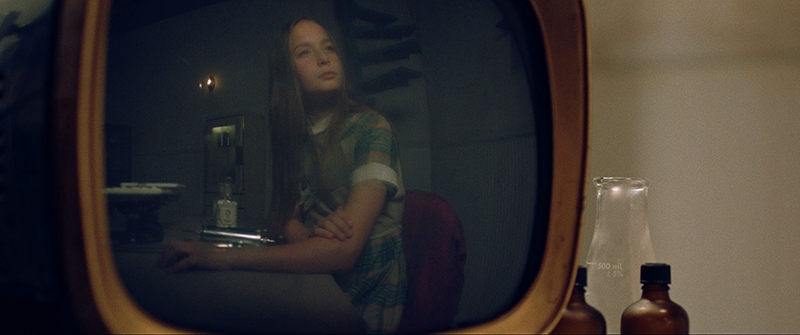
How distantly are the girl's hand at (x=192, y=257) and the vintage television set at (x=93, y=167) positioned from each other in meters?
0.03

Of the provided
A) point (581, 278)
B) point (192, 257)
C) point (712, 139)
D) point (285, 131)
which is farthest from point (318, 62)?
point (712, 139)

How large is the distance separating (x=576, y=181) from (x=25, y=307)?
0.45 m

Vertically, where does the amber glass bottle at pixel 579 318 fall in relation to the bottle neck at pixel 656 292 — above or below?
below

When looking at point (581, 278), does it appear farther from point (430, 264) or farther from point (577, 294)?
point (430, 264)

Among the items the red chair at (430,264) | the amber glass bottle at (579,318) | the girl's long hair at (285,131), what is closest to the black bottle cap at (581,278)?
the amber glass bottle at (579,318)

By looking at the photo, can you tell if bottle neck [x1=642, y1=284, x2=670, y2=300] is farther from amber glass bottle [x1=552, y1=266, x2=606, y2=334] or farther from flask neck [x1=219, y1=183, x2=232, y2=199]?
flask neck [x1=219, y1=183, x2=232, y2=199]

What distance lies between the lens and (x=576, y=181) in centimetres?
57

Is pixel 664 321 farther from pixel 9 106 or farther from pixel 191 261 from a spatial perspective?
pixel 9 106

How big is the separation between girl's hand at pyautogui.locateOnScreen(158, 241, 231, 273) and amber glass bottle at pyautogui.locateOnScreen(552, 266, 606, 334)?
32 centimetres

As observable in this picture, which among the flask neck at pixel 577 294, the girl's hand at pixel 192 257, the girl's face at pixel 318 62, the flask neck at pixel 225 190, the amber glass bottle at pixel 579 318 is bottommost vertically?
the amber glass bottle at pixel 579 318

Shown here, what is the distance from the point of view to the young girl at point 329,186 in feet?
1.65

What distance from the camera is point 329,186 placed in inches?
20.2

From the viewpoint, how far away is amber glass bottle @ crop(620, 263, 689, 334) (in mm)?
594

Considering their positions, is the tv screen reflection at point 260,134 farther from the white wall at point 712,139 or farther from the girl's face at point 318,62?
the white wall at point 712,139
